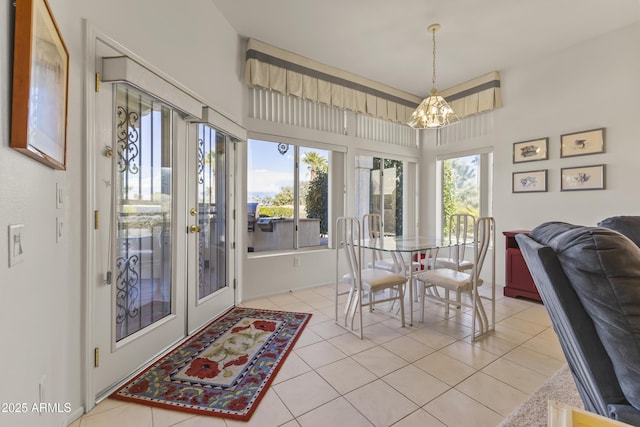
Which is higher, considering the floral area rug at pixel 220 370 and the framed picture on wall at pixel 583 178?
the framed picture on wall at pixel 583 178

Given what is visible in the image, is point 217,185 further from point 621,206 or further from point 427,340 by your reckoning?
point 621,206

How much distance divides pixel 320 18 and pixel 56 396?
11.9 feet

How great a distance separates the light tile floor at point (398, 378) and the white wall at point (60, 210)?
587 millimetres

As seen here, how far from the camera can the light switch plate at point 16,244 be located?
2.88ft

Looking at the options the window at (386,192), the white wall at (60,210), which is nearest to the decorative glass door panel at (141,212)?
the white wall at (60,210)

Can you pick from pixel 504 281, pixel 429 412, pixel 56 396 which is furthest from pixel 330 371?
pixel 504 281

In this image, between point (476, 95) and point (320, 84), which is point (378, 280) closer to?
point (320, 84)

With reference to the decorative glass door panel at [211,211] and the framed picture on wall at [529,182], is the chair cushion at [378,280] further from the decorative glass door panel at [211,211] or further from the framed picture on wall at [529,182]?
the framed picture on wall at [529,182]

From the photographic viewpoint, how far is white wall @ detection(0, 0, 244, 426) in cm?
87

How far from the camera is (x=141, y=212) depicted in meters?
2.12

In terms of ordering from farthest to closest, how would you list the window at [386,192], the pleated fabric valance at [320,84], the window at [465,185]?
1. the window at [386,192]
2. the window at [465,185]
3. the pleated fabric valance at [320,84]

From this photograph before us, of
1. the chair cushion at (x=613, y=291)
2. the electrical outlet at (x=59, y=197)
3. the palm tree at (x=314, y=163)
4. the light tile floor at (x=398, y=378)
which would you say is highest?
the palm tree at (x=314, y=163)

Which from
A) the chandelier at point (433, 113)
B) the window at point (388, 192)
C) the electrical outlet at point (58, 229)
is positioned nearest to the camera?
the electrical outlet at point (58, 229)

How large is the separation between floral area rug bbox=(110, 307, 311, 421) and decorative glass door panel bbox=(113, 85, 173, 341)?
1.20 feet
